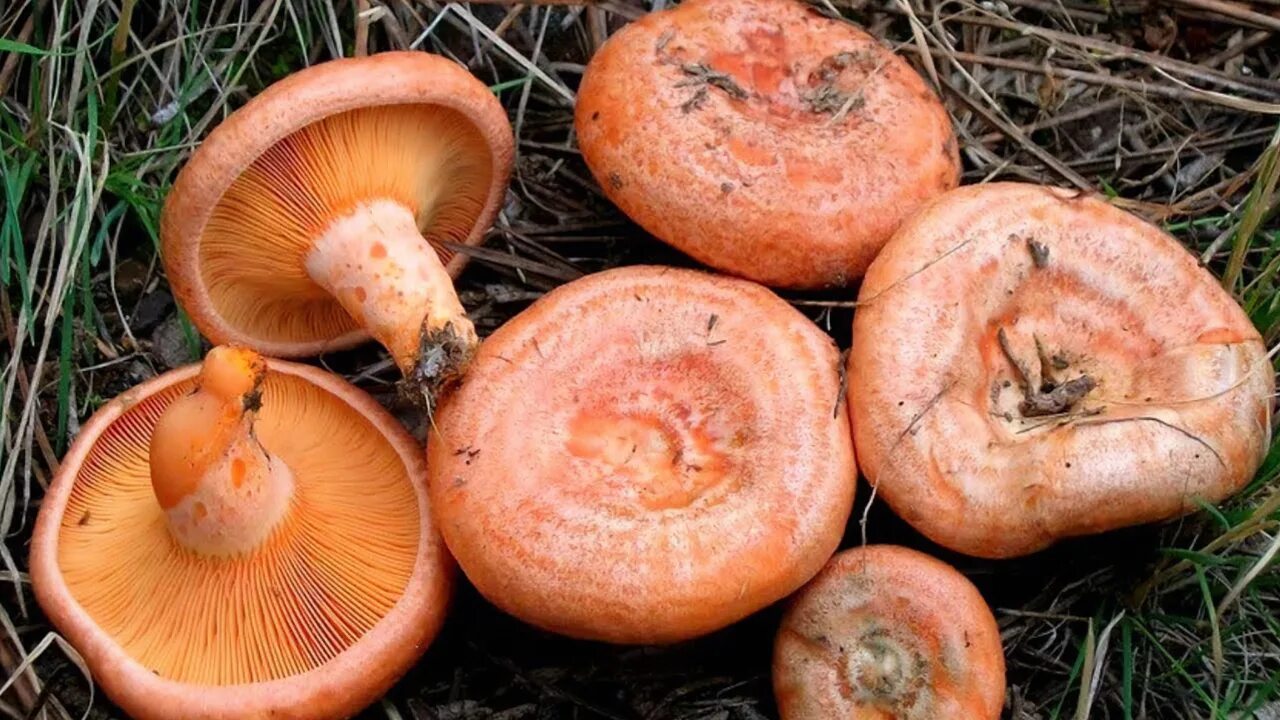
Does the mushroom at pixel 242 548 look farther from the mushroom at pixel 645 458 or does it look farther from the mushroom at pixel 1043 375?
the mushroom at pixel 1043 375

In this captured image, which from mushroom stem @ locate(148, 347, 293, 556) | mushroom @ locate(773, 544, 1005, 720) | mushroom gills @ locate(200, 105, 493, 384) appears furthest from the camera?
mushroom gills @ locate(200, 105, 493, 384)

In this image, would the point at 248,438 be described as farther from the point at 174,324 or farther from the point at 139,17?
the point at 139,17

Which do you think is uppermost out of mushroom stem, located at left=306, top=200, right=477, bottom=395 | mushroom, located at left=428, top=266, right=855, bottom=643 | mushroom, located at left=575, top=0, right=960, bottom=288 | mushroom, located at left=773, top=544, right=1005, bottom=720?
mushroom, located at left=575, top=0, right=960, bottom=288

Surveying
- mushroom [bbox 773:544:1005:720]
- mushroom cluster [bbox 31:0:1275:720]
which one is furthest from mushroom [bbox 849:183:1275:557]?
mushroom [bbox 773:544:1005:720]

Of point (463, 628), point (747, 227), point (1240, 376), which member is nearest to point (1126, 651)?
point (1240, 376)

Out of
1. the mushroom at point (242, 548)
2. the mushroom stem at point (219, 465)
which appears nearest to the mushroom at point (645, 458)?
the mushroom at point (242, 548)

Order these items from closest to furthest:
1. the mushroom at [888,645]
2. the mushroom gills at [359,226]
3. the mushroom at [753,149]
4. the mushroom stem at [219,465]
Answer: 1. the mushroom stem at [219,465]
2. the mushroom at [888,645]
3. the mushroom gills at [359,226]
4. the mushroom at [753,149]

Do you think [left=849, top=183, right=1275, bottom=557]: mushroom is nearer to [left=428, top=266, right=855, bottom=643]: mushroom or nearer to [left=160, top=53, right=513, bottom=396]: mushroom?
[left=428, top=266, right=855, bottom=643]: mushroom

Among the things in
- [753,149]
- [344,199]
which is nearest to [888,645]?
[753,149]
